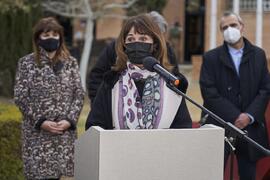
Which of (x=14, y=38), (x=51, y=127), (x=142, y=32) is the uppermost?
(x=142, y=32)

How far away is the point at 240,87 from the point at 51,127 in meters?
1.66

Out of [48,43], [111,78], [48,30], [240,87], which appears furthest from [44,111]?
[111,78]

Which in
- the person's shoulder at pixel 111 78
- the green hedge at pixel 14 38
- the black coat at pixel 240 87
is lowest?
the green hedge at pixel 14 38

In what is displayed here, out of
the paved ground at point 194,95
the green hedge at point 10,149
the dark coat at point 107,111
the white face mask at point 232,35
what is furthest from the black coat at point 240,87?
the paved ground at point 194,95

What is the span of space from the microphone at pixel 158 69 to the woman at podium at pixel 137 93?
0.20m

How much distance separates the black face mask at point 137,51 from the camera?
4062mm

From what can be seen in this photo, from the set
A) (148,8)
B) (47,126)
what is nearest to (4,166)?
(47,126)

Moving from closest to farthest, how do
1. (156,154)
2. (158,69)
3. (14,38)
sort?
(156,154)
(158,69)
(14,38)

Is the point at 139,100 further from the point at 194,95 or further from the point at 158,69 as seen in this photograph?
the point at 194,95

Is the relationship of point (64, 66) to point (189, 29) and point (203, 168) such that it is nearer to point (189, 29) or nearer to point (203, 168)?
point (203, 168)

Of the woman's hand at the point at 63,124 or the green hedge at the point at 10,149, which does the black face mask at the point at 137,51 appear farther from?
the green hedge at the point at 10,149

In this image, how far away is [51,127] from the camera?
5.98 m

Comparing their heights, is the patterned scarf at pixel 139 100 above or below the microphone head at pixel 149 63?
below

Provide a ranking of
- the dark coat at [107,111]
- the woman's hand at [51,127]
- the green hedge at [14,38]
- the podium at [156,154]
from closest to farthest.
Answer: the podium at [156,154] < the dark coat at [107,111] < the woman's hand at [51,127] < the green hedge at [14,38]
